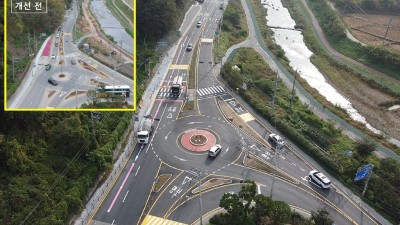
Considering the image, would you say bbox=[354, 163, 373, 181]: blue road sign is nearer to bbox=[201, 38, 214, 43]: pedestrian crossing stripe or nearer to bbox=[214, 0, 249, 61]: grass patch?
bbox=[214, 0, 249, 61]: grass patch

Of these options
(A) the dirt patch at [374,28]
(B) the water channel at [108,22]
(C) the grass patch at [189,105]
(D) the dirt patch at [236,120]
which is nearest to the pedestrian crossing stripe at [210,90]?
(D) the dirt patch at [236,120]

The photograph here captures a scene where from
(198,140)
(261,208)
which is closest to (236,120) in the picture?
(198,140)

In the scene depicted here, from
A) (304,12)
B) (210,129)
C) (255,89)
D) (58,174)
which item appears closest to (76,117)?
(58,174)

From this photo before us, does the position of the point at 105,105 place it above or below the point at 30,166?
above

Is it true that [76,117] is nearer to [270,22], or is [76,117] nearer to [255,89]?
[255,89]

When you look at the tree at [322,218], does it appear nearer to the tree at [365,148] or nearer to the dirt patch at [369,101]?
the tree at [365,148]

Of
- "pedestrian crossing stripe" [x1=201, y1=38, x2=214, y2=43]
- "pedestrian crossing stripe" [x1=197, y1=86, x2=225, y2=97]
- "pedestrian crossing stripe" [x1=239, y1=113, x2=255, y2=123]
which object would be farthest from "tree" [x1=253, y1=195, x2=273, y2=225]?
"pedestrian crossing stripe" [x1=201, y1=38, x2=214, y2=43]
